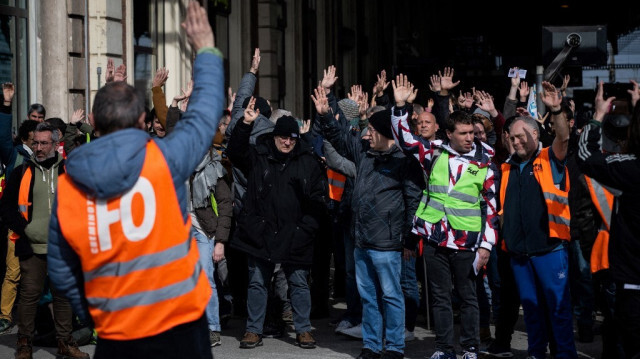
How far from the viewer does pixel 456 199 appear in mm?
8102

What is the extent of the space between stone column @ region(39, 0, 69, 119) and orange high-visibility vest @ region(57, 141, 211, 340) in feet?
30.8

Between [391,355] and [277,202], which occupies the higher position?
[277,202]

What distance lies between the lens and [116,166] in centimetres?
408

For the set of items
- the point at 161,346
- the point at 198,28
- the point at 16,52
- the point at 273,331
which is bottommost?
the point at 273,331

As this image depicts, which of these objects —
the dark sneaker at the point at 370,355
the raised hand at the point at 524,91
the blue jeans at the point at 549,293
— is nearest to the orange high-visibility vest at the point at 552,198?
the blue jeans at the point at 549,293

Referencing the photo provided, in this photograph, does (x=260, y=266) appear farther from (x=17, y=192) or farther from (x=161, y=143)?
(x=161, y=143)

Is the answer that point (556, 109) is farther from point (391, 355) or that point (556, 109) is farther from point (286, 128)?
point (286, 128)

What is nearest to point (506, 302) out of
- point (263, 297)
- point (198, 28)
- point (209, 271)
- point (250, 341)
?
point (263, 297)

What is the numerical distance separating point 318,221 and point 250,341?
125 centimetres

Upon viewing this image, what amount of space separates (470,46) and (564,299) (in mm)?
25313

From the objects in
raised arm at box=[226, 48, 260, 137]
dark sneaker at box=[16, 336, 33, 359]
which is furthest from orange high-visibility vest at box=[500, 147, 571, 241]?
dark sneaker at box=[16, 336, 33, 359]

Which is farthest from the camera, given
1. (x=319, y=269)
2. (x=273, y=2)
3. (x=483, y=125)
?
(x=273, y=2)

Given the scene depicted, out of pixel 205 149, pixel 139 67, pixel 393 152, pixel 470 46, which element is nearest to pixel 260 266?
pixel 393 152

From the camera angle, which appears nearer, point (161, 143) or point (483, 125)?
point (161, 143)
